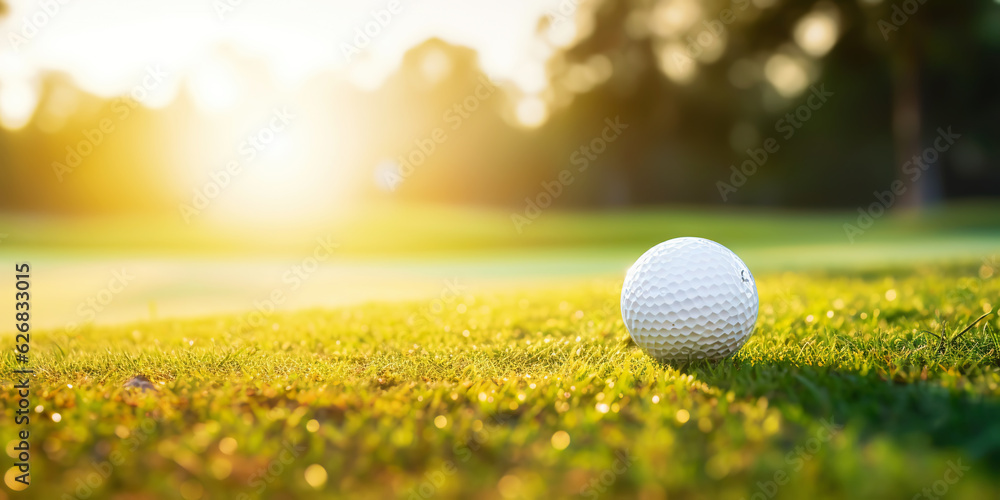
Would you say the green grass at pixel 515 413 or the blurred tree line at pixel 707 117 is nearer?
the green grass at pixel 515 413

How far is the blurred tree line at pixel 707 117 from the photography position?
71.9ft

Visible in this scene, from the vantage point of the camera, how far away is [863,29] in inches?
843

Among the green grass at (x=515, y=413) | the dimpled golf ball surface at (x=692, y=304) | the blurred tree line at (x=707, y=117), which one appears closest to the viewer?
the green grass at (x=515, y=413)

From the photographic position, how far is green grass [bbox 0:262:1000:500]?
216 centimetres

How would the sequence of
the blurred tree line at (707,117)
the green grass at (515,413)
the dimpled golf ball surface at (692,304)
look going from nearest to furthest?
the green grass at (515,413) → the dimpled golf ball surface at (692,304) → the blurred tree line at (707,117)

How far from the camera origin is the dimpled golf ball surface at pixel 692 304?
3.74m

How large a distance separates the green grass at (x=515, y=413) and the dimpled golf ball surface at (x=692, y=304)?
0.13m

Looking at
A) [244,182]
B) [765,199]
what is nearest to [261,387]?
[244,182]

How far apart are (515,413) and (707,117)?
87.9 feet

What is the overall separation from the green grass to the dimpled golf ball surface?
13 centimetres

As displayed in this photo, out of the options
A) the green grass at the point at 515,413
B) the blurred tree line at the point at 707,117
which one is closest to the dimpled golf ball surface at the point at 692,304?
the green grass at the point at 515,413

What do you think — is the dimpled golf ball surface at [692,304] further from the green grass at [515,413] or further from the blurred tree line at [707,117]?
the blurred tree line at [707,117]

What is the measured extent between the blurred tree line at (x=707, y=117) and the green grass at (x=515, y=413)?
2081cm

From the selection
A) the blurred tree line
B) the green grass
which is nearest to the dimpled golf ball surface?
the green grass
